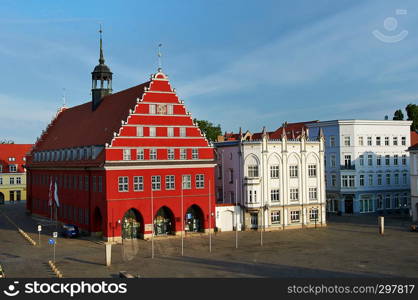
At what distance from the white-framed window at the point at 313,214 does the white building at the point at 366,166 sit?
48.8 ft

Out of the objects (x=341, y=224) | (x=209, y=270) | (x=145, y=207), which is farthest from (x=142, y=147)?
(x=341, y=224)

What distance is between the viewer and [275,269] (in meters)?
37.8

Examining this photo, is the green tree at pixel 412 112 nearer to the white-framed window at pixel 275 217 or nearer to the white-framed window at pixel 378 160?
the white-framed window at pixel 378 160

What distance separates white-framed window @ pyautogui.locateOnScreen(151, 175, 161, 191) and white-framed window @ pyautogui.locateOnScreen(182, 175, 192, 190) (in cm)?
313

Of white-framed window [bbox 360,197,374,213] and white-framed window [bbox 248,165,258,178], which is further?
white-framed window [bbox 360,197,374,213]

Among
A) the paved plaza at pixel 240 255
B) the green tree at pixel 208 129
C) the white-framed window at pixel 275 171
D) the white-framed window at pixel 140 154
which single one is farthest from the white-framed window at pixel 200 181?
the green tree at pixel 208 129

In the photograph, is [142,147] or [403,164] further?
[403,164]

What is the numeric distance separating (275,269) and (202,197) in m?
21.3

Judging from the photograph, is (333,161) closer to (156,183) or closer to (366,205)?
(366,205)

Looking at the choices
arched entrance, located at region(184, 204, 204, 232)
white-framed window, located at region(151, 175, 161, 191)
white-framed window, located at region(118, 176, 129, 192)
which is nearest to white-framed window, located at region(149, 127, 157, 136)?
white-framed window, located at region(151, 175, 161, 191)

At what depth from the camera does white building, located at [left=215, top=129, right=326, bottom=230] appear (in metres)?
60.6

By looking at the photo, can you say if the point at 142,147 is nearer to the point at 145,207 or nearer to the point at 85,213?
the point at 145,207

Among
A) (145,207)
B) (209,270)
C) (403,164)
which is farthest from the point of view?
(403,164)

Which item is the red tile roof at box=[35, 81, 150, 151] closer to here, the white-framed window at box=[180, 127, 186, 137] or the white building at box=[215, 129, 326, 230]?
the white-framed window at box=[180, 127, 186, 137]
